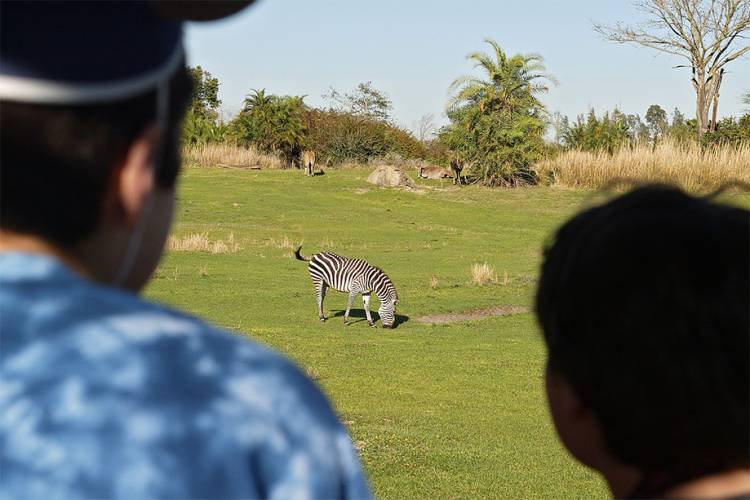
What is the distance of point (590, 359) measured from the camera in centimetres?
144

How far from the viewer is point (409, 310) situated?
705 inches

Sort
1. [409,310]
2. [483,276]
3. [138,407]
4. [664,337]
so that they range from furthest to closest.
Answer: [483,276]
[409,310]
[664,337]
[138,407]

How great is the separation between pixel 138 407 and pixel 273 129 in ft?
158

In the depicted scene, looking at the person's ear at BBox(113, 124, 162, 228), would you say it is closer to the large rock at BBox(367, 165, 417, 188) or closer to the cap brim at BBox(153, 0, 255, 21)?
the cap brim at BBox(153, 0, 255, 21)

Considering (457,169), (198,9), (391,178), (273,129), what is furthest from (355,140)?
(198,9)

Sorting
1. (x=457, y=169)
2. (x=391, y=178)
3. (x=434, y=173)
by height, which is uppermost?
(x=457, y=169)

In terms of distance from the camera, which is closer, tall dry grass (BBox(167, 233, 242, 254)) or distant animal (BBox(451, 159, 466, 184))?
tall dry grass (BBox(167, 233, 242, 254))

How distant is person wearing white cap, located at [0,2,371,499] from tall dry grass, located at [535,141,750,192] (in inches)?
1144

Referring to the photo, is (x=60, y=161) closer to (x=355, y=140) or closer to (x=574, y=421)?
(x=574, y=421)

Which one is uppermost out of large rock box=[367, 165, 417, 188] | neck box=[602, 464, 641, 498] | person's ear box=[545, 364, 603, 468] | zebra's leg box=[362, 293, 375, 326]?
person's ear box=[545, 364, 603, 468]

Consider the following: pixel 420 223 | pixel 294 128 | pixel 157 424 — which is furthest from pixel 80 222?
pixel 294 128

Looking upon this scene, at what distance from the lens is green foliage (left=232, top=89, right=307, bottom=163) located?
1902 inches

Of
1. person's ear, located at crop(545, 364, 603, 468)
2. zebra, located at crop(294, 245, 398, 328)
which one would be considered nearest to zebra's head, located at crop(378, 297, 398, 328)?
zebra, located at crop(294, 245, 398, 328)

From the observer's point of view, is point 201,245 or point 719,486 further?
point 201,245
